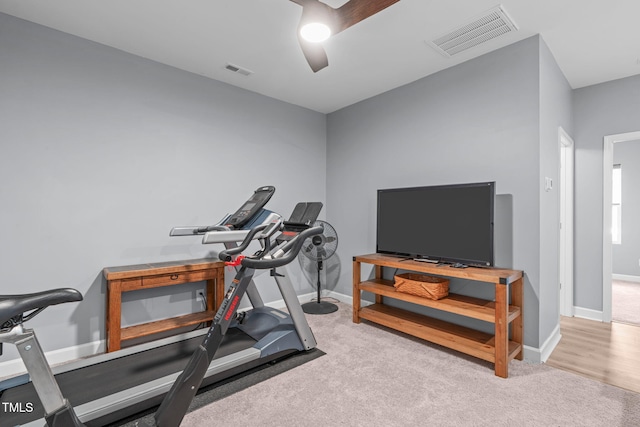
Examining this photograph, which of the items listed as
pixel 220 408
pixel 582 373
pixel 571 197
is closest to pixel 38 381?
pixel 220 408

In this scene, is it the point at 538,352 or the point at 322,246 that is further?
the point at 322,246

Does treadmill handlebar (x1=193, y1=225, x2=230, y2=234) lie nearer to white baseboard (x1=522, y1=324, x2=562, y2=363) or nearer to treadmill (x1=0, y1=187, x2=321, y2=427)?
treadmill (x1=0, y1=187, x2=321, y2=427)

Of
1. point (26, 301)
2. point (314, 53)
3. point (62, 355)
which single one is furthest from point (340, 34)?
point (62, 355)

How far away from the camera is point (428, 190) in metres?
3.06

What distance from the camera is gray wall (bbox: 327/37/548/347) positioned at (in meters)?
2.61

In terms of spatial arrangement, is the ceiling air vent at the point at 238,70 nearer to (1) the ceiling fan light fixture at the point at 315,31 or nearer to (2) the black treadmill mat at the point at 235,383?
(1) the ceiling fan light fixture at the point at 315,31

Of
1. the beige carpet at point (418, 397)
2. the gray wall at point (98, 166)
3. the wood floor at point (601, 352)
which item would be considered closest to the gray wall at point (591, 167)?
the wood floor at point (601, 352)

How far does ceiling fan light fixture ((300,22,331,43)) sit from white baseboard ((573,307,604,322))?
158 inches

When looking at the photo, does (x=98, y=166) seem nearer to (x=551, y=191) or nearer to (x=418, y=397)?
(x=418, y=397)

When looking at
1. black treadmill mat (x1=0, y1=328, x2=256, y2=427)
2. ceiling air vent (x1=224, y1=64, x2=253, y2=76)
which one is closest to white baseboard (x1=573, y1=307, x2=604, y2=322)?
black treadmill mat (x1=0, y1=328, x2=256, y2=427)

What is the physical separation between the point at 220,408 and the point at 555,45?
12.4ft

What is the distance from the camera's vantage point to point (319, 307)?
3854mm

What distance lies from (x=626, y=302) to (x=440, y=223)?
339 centimetres

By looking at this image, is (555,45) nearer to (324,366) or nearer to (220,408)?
(324,366)
